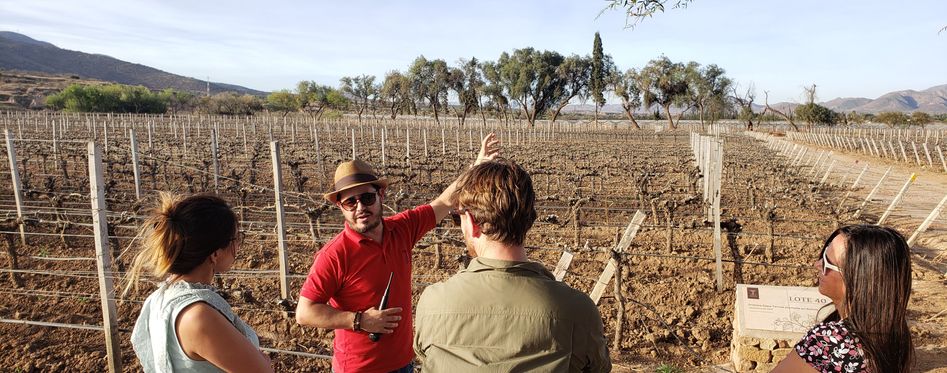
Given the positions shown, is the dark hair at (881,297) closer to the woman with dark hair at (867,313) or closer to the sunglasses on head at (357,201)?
the woman with dark hair at (867,313)

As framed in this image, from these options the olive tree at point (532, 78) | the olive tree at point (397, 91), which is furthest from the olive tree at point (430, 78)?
the olive tree at point (532, 78)

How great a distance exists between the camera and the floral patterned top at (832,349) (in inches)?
66.0

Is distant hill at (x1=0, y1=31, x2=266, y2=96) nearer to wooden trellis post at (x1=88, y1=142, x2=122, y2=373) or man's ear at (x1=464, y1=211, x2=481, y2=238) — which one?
wooden trellis post at (x1=88, y1=142, x2=122, y2=373)

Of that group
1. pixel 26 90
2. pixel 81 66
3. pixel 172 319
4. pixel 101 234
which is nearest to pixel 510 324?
pixel 172 319

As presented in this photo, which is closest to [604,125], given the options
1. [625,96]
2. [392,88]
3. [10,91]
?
[625,96]

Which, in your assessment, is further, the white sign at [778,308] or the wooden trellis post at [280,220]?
the wooden trellis post at [280,220]

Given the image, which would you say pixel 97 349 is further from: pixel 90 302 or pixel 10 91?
pixel 10 91

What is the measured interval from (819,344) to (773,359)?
2.62m

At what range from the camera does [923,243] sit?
9008mm

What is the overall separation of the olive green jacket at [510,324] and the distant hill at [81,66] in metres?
170

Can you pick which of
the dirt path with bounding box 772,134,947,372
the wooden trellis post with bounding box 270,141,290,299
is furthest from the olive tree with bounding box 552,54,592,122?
the wooden trellis post with bounding box 270,141,290,299

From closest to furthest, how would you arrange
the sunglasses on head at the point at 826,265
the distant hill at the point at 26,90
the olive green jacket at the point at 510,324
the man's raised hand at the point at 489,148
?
the olive green jacket at the point at 510,324, the sunglasses on head at the point at 826,265, the man's raised hand at the point at 489,148, the distant hill at the point at 26,90

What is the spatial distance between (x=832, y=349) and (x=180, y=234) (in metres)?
1.99

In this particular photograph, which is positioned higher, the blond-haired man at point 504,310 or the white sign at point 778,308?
the blond-haired man at point 504,310
